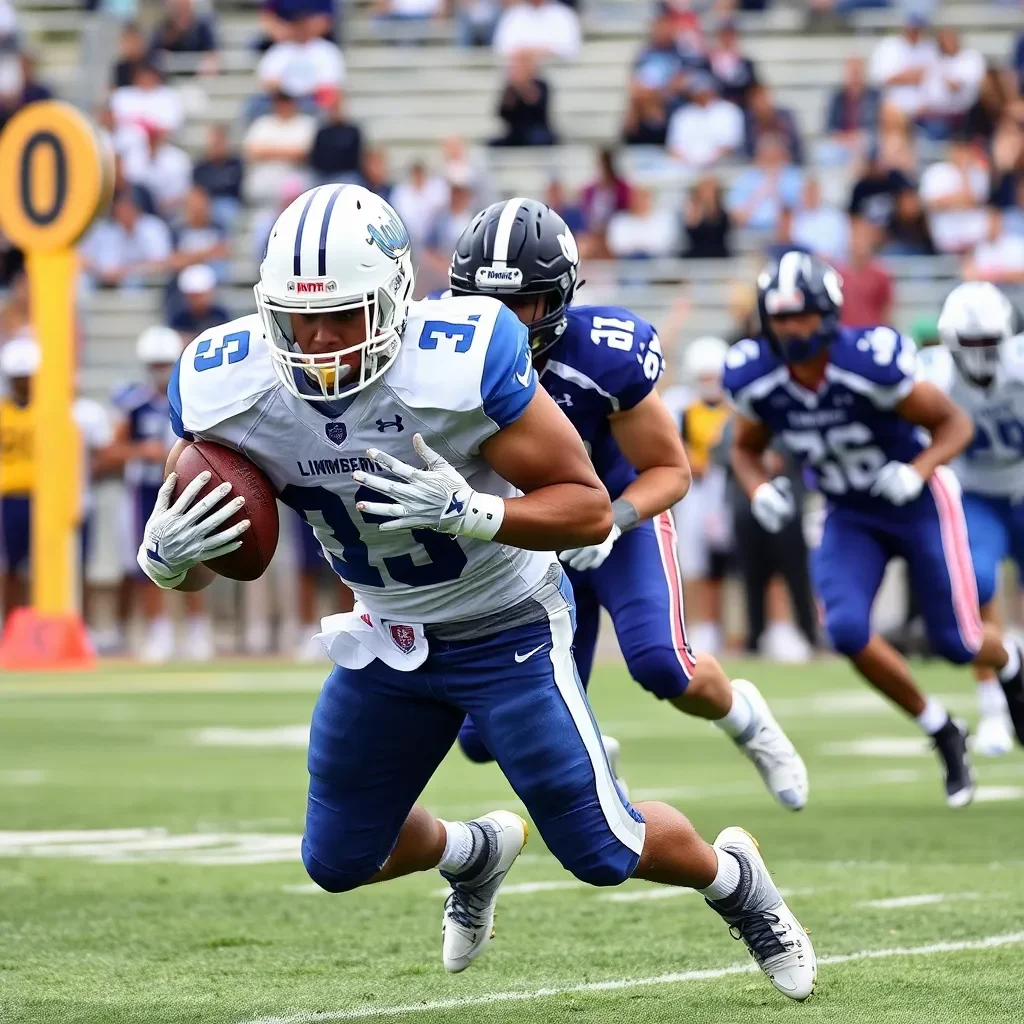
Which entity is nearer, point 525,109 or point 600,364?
point 600,364

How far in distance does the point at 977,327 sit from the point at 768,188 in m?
7.55

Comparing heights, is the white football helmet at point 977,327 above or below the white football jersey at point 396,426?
below

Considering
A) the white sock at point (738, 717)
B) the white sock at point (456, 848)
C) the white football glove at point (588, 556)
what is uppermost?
the white football glove at point (588, 556)

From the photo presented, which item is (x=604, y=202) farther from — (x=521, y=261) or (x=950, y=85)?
(x=521, y=261)

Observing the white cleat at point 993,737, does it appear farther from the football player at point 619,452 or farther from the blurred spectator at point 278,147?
the blurred spectator at point 278,147

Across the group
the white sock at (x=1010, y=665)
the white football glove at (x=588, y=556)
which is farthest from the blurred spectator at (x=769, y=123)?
the white football glove at (x=588, y=556)

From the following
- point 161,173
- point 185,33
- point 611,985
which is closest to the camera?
point 611,985

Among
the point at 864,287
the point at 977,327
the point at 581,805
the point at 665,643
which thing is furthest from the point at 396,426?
the point at 864,287

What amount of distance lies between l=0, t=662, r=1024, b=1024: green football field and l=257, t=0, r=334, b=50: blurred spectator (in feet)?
29.0

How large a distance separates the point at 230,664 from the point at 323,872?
919 centimetres

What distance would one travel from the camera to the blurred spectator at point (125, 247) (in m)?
15.5

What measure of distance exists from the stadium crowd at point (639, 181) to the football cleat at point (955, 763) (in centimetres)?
599

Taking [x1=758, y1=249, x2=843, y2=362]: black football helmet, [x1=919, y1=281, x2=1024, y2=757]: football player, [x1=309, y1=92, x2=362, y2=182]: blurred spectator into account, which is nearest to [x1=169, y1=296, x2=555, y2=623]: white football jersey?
[x1=758, y1=249, x2=843, y2=362]: black football helmet

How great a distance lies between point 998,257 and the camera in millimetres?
13609
